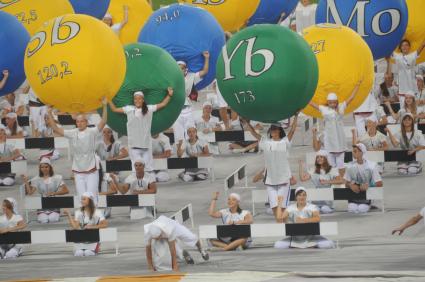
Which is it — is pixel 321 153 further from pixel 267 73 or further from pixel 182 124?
pixel 182 124

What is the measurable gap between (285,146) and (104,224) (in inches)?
110

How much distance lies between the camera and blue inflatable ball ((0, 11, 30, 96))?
23344mm

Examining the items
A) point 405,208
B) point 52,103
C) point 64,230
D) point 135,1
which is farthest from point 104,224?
point 135,1

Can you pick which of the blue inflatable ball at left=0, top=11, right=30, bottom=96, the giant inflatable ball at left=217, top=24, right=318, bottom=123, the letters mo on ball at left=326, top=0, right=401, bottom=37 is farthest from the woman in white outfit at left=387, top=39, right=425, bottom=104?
the blue inflatable ball at left=0, top=11, right=30, bottom=96

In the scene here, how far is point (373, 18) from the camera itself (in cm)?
2652

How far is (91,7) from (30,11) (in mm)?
2550

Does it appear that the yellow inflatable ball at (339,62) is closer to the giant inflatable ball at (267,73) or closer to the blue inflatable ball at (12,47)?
the giant inflatable ball at (267,73)

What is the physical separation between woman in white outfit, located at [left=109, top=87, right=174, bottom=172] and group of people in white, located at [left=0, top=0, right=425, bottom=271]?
0.05ft

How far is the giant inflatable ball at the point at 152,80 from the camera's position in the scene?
2383cm

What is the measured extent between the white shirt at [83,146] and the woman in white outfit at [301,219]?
3206 mm

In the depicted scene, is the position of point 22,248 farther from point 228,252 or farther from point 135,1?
point 135,1

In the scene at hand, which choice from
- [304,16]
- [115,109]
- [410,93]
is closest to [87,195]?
[115,109]

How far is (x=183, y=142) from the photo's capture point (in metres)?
26.6

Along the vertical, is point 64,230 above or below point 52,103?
below
